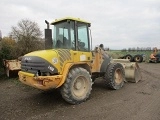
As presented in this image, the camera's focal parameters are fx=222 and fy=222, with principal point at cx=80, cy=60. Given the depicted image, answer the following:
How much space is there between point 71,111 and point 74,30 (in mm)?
2573

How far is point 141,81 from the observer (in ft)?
34.1

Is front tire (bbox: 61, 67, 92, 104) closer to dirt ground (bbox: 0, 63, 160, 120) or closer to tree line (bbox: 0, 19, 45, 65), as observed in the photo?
dirt ground (bbox: 0, 63, 160, 120)

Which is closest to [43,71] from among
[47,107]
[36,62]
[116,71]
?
[36,62]

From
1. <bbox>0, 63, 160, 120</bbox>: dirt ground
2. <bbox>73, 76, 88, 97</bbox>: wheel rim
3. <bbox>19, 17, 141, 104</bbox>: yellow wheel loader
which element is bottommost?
<bbox>0, 63, 160, 120</bbox>: dirt ground

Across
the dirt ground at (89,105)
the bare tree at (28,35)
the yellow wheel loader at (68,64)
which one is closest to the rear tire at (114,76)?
the yellow wheel loader at (68,64)

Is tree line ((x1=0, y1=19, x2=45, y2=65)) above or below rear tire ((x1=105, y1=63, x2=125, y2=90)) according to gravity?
above

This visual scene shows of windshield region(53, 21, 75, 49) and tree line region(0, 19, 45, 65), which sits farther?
tree line region(0, 19, 45, 65)

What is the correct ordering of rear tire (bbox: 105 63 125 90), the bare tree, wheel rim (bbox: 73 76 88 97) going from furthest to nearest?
the bare tree < rear tire (bbox: 105 63 125 90) < wheel rim (bbox: 73 76 88 97)

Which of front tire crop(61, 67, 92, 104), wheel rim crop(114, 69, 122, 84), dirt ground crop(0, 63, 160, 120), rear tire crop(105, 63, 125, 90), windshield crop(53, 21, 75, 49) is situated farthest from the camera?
wheel rim crop(114, 69, 122, 84)

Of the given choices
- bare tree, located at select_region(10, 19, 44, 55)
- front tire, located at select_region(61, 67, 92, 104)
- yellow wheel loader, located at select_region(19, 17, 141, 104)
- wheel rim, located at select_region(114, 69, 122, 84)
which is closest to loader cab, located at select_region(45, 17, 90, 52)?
yellow wheel loader, located at select_region(19, 17, 141, 104)

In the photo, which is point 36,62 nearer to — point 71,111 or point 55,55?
point 55,55

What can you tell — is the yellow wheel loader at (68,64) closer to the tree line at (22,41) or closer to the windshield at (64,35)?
the windshield at (64,35)

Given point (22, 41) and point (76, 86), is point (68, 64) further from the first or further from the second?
point (22, 41)

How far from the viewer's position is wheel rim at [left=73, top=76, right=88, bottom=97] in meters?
6.90
